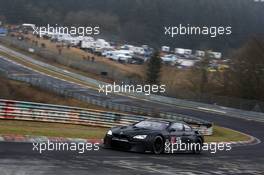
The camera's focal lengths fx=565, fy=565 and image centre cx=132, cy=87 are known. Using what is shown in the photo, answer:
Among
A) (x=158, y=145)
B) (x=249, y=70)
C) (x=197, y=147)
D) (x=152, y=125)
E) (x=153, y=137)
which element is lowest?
(x=197, y=147)

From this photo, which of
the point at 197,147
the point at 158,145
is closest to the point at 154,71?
the point at 197,147

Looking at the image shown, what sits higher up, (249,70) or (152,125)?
(249,70)

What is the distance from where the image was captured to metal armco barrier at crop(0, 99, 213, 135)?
2636cm

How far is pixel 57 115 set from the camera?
2895cm

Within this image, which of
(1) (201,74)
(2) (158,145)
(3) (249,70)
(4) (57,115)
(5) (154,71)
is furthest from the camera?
(5) (154,71)

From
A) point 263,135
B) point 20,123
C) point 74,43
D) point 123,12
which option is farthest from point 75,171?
point 123,12

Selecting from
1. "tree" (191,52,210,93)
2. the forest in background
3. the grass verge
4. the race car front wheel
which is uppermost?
the forest in background

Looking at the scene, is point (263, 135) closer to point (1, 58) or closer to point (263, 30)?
point (263, 30)

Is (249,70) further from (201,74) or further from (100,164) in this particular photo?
(100,164)

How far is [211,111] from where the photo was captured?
192 ft

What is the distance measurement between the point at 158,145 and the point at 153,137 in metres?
0.46

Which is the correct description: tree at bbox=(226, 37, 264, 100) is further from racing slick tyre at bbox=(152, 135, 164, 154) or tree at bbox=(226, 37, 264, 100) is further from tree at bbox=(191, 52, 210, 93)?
racing slick tyre at bbox=(152, 135, 164, 154)

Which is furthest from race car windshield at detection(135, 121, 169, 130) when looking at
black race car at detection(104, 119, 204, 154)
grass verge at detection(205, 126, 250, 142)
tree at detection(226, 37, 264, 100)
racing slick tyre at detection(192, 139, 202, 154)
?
tree at detection(226, 37, 264, 100)

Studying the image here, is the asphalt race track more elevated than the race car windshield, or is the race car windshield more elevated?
the race car windshield
